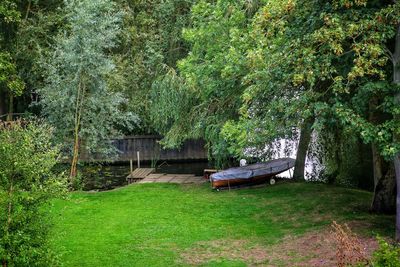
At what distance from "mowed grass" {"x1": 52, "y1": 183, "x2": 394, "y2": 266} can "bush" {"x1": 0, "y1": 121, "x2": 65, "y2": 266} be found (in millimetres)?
1115

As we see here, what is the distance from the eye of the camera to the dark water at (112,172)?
24000mm

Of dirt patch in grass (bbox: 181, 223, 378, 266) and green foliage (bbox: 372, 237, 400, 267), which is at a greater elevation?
green foliage (bbox: 372, 237, 400, 267)

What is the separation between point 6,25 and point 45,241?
16.6 meters

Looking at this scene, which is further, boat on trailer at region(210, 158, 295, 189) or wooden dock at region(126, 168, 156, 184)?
wooden dock at region(126, 168, 156, 184)

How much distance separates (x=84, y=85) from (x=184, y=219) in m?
8.21

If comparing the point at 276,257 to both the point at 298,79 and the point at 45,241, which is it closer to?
the point at 298,79

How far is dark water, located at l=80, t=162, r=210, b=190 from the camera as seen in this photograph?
945 inches

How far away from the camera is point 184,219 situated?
47.8 ft

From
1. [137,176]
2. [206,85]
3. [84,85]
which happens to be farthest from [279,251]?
[137,176]

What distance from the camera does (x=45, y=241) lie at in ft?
27.9

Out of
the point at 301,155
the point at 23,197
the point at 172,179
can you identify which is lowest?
the point at 172,179

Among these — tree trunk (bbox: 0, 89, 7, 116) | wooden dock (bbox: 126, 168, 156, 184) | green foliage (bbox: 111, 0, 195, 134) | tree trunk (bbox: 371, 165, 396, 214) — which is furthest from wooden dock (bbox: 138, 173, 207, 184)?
tree trunk (bbox: 0, 89, 7, 116)

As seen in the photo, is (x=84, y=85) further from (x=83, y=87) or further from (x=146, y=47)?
(x=146, y=47)

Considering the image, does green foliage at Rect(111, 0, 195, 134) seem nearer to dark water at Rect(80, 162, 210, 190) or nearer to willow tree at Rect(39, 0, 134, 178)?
willow tree at Rect(39, 0, 134, 178)
